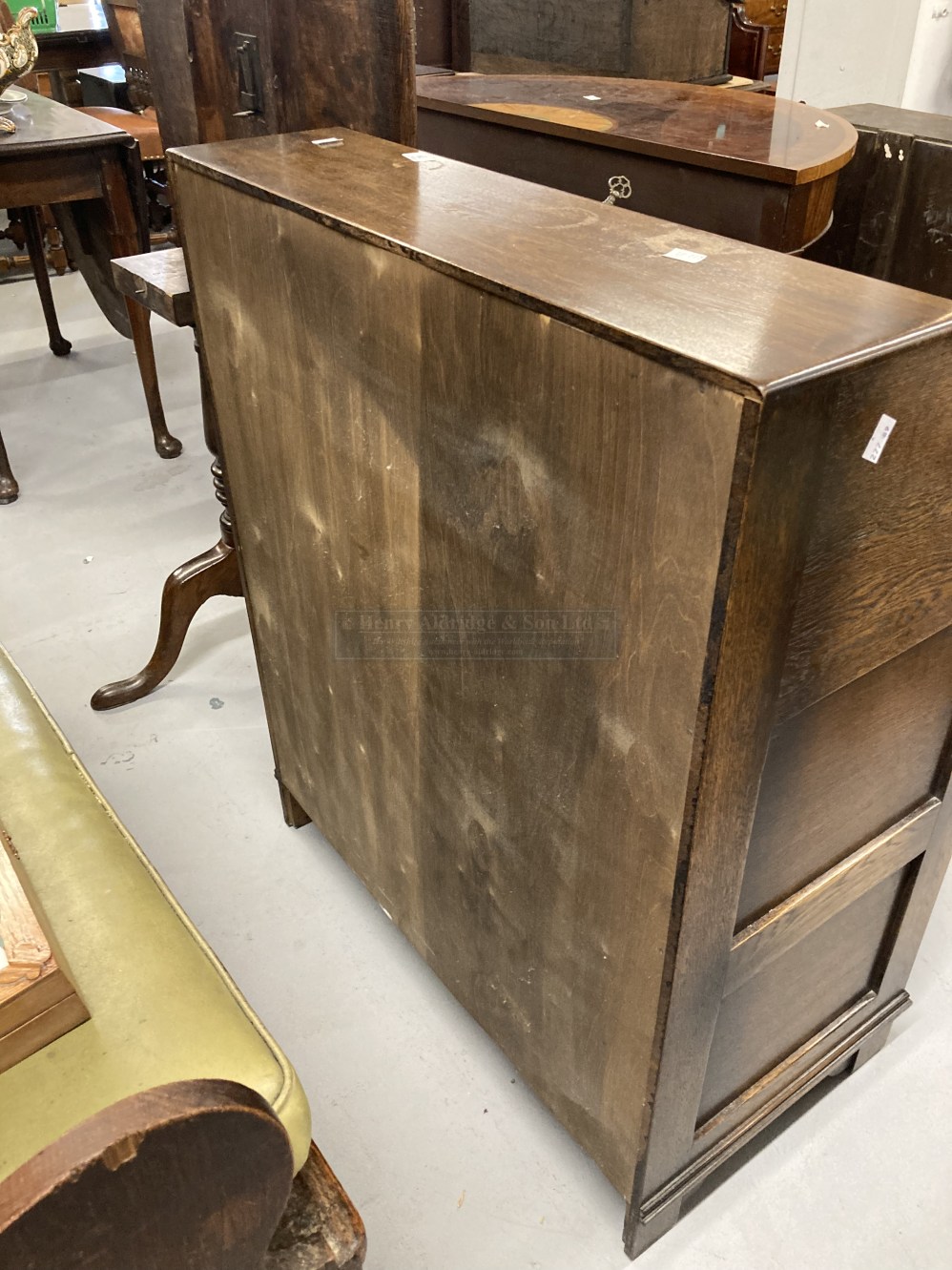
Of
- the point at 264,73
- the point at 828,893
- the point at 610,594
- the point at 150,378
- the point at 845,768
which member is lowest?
the point at 150,378

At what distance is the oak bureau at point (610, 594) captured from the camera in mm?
666

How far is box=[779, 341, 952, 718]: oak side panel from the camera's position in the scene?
2.14 feet

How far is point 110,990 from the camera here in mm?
875

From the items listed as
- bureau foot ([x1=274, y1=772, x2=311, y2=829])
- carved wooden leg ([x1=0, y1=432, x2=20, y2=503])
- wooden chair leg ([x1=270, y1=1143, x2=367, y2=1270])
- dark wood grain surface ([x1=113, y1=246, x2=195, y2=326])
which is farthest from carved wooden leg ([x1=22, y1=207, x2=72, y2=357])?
wooden chair leg ([x1=270, y1=1143, x2=367, y2=1270])

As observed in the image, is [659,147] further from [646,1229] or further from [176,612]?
[646,1229]

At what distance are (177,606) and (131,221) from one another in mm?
1145

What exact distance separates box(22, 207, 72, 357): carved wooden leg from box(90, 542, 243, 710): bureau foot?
1.66 m

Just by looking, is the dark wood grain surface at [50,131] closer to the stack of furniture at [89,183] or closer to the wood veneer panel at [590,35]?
the stack of furniture at [89,183]

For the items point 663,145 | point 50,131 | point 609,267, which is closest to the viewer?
point 609,267

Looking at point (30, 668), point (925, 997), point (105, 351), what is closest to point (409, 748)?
point (925, 997)

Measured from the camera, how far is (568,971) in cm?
102

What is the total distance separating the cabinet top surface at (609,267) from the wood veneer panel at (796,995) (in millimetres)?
629

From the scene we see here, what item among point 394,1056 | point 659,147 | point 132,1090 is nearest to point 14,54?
point 659,147

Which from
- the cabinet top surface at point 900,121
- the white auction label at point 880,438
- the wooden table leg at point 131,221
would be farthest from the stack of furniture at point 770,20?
the white auction label at point 880,438
